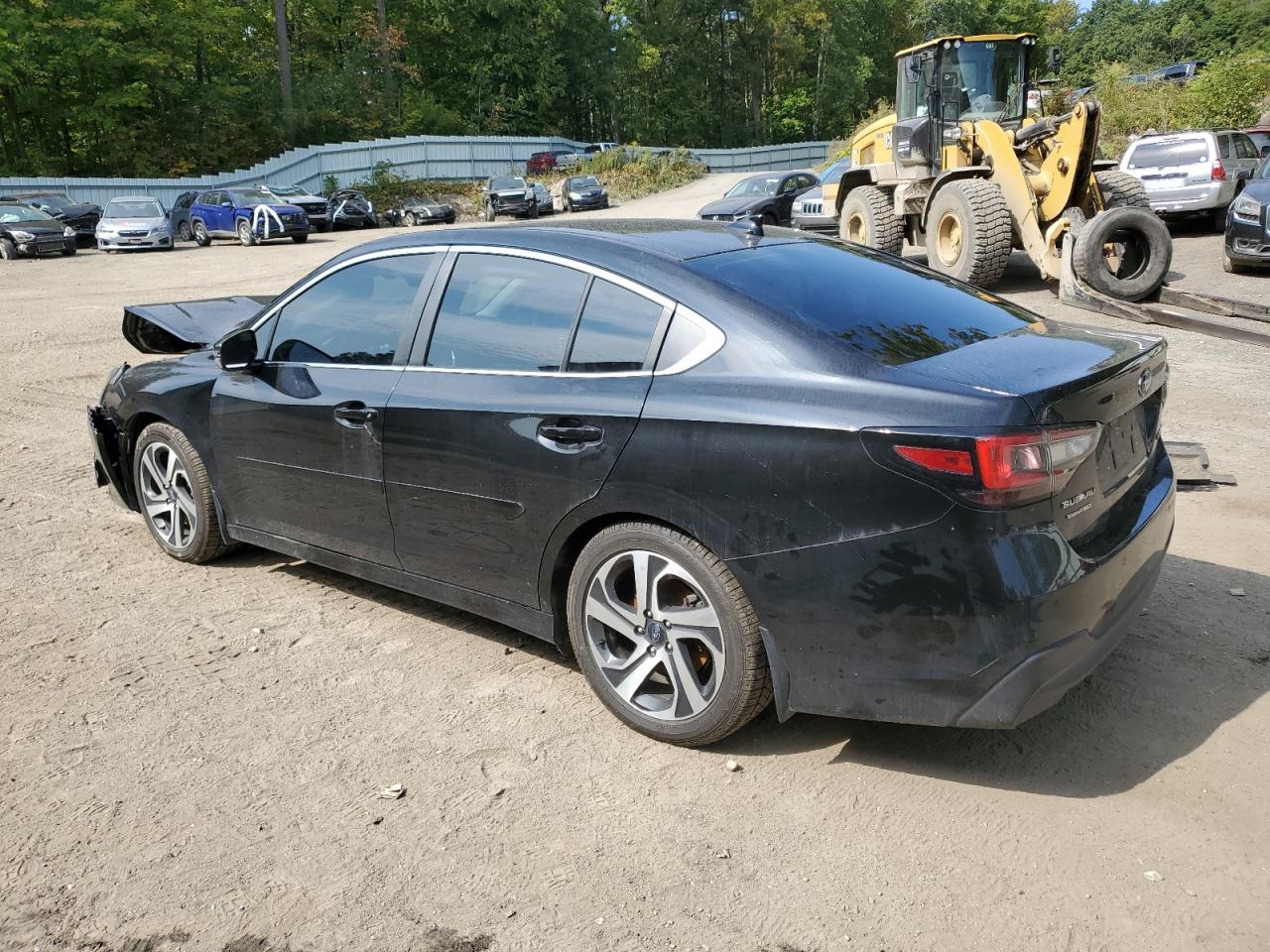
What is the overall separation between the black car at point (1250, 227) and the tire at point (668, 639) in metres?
13.4

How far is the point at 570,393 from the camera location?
3529 mm

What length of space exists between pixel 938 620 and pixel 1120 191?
1250cm

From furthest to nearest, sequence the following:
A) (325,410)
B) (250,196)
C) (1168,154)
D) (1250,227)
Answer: (250,196) → (1168,154) → (1250,227) → (325,410)

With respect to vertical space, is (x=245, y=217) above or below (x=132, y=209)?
below

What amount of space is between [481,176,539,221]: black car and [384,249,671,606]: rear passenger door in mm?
35939

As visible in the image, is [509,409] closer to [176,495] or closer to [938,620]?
[938,620]

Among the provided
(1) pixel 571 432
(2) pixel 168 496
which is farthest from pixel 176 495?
(1) pixel 571 432

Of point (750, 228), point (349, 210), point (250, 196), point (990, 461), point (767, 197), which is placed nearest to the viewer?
point (990, 461)

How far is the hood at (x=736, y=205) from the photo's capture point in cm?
2642

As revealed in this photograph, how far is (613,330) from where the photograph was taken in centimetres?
354

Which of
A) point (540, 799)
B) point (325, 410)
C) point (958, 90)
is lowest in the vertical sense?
point (540, 799)

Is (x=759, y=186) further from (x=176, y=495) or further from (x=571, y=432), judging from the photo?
(x=571, y=432)

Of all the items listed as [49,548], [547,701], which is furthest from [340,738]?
[49,548]

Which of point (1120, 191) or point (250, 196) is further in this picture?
point (250, 196)
